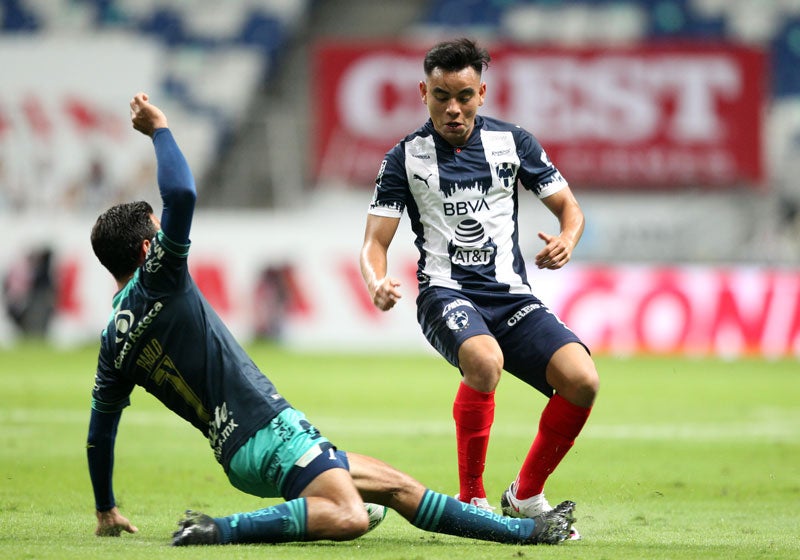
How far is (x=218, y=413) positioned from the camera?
4988 mm

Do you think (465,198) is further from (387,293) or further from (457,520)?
(457,520)

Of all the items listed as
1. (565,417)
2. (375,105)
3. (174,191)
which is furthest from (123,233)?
(375,105)

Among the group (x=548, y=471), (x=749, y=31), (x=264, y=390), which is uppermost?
(x=749, y=31)

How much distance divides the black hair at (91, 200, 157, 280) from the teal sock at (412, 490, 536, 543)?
1.53 m

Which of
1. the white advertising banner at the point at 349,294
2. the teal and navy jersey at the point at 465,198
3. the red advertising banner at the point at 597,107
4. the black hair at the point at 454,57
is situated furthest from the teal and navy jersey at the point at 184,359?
the red advertising banner at the point at 597,107

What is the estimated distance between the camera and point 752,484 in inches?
297

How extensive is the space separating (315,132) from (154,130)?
1867 cm

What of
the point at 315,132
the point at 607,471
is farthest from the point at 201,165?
the point at 607,471

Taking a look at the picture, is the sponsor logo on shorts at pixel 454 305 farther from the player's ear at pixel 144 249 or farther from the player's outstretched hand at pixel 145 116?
the player's outstretched hand at pixel 145 116

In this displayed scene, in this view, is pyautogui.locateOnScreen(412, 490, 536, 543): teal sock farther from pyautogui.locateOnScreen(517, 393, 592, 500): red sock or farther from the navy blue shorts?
the navy blue shorts

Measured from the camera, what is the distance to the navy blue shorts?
572 centimetres

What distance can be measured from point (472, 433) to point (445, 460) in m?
2.71

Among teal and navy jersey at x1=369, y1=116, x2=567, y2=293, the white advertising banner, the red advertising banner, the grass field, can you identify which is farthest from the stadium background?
teal and navy jersey at x1=369, y1=116, x2=567, y2=293

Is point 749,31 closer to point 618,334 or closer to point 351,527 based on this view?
point 618,334
